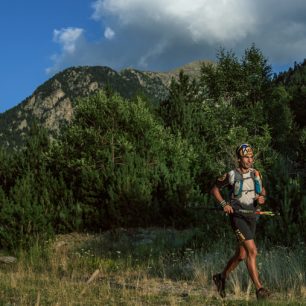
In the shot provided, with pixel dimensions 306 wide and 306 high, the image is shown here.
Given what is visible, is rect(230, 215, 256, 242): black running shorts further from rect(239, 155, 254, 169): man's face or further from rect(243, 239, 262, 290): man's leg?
rect(239, 155, 254, 169): man's face

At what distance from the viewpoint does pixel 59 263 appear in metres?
11.8

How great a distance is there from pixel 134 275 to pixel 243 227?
4.03 metres

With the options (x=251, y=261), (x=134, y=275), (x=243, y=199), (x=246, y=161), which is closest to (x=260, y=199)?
(x=243, y=199)

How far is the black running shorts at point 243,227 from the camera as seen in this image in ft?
21.9

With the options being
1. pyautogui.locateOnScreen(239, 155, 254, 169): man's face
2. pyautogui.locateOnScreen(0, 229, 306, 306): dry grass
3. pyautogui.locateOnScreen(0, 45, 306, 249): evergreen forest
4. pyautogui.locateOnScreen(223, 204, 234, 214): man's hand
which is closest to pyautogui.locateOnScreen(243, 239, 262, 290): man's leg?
pyautogui.locateOnScreen(0, 229, 306, 306): dry grass

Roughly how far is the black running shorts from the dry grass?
0.79 meters

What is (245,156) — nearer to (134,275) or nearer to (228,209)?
(228,209)

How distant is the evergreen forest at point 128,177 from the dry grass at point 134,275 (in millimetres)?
798

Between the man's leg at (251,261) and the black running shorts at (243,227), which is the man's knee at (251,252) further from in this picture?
the black running shorts at (243,227)

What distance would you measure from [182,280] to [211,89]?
30107 millimetres

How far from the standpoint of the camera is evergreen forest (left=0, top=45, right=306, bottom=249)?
1189 centimetres

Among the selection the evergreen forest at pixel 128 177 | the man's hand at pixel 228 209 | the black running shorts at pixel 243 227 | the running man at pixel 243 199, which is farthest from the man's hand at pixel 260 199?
the evergreen forest at pixel 128 177

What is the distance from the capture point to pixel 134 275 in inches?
396

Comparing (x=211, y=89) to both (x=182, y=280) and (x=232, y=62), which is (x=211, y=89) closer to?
(x=232, y=62)
